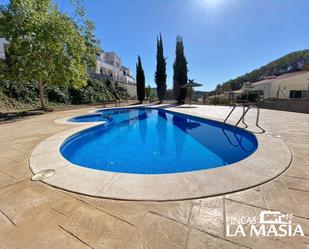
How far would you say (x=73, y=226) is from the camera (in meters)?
1.78

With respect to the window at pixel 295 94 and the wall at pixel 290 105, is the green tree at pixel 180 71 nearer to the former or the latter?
the wall at pixel 290 105

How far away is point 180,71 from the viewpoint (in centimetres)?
1788

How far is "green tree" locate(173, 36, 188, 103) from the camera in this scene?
57.6ft

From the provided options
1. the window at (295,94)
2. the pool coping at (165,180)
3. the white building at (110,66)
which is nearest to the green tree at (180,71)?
the window at (295,94)

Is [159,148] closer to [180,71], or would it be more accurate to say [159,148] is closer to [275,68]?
[180,71]

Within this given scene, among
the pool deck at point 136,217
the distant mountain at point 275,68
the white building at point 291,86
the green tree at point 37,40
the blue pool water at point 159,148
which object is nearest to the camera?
the pool deck at point 136,217

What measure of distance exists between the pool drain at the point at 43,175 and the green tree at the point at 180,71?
15532 mm

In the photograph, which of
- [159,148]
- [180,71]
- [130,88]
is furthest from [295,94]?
[130,88]

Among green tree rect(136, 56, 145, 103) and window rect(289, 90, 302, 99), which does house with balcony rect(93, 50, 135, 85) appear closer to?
green tree rect(136, 56, 145, 103)

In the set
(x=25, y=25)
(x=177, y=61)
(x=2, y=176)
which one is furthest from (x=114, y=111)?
(x=2, y=176)

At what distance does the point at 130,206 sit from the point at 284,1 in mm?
12037

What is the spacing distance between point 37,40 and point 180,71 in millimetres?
12635

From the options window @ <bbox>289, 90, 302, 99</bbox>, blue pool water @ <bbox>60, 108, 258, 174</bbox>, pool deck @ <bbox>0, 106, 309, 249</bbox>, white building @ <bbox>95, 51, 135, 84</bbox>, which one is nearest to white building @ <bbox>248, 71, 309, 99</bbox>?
window @ <bbox>289, 90, 302, 99</bbox>

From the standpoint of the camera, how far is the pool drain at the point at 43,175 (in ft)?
9.21
